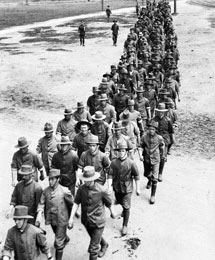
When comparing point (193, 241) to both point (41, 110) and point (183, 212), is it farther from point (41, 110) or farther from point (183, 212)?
Answer: point (41, 110)

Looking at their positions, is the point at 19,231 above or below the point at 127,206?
above

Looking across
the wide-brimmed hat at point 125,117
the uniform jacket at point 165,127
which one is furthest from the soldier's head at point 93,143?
the uniform jacket at point 165,127

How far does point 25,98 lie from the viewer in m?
16.0

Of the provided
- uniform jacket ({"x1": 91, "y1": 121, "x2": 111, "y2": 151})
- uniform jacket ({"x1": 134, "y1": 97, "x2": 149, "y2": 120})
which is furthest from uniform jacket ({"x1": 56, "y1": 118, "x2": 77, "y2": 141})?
uniform jacket ({"x1": 134, "y1": 97, "x2": 149, "y2": 120})

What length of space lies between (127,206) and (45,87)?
11.4m

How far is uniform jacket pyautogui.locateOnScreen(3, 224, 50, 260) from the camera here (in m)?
4.98

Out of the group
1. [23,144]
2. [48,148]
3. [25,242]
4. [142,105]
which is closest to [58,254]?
[25,242]

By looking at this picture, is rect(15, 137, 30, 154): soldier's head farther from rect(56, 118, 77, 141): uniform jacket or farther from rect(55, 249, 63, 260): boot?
rect(55, 249, 63, 260): boot

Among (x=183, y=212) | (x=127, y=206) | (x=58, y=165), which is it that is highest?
(x=58, y=165)

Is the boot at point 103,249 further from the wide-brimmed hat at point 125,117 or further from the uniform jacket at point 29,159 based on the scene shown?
the wide-brimmed hat at point 125,117

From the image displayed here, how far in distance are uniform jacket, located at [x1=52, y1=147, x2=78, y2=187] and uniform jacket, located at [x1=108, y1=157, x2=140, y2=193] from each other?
29.1 inches

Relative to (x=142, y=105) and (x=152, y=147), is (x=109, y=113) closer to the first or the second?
(x=142, y=105)

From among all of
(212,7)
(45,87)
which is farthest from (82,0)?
(45,87)

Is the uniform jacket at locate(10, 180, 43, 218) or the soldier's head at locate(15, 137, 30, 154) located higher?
the soldier's head at locate(15, 137, 30, 154)
